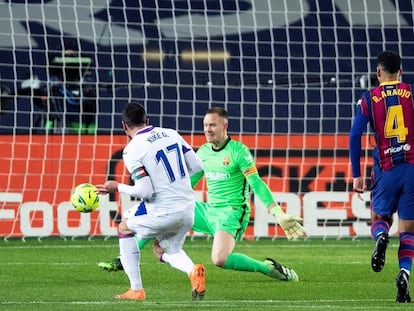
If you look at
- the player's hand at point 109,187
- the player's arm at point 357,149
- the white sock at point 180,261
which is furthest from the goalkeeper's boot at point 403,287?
the player's hand at point 109,187

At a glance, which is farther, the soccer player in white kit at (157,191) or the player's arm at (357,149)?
the soccer player in white kit at (157,191)

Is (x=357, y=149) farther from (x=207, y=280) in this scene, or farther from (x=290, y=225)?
(x=207, y=280)

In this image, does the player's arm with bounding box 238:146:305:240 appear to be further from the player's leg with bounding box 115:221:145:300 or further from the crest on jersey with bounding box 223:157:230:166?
the player's leg with bounding box 115:221:145:300

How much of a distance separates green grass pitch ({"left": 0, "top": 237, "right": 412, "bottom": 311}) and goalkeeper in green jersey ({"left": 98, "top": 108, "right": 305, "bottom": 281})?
18 centimetres

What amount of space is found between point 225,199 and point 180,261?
6.39ft

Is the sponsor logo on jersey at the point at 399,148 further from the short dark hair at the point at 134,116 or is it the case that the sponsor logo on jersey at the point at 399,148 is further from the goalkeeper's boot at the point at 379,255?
the short dark hair at the point at 134,116

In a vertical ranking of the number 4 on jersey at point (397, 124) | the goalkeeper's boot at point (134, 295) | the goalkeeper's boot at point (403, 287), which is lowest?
the goalkeeper's boot at point (134, 295)

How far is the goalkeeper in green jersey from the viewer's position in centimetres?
1125

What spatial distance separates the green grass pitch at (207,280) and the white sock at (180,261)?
237 mm

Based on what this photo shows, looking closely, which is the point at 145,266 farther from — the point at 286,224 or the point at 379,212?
the point at 379,212

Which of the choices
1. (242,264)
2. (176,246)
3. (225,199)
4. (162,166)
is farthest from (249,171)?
(162,166)

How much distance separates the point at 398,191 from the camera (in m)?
9.42

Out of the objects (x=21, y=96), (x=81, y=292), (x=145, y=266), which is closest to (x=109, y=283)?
(x=81, y=292)

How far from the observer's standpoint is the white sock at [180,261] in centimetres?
954
